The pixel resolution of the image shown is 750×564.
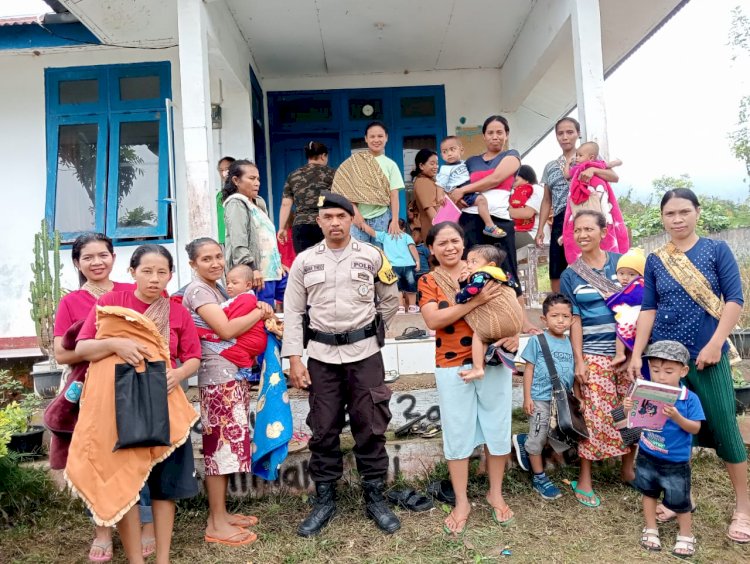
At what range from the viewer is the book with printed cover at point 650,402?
8.45 ft

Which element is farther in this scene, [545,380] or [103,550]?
[545,380]

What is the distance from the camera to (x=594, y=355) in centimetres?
326

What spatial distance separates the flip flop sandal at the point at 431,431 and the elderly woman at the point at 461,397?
0.61m

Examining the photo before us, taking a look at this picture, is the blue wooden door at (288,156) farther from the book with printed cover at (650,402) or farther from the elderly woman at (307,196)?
the book with printed cover at (650,402)

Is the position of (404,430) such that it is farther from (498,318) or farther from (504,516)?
(498,318)

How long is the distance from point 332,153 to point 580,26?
3.64m

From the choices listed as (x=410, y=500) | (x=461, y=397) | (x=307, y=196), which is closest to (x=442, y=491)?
(x=410, y=500)

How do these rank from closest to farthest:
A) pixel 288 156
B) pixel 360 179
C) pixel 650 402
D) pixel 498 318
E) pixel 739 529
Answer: pixel 650 402 → pixel 739 529 → pixel 498 318 → pixel 360 179 → pixel 288 156

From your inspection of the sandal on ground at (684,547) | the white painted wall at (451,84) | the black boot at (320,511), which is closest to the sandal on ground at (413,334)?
the black boot at (320,511)

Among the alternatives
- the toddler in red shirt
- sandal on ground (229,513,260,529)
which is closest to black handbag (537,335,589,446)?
the toddler in red shirt

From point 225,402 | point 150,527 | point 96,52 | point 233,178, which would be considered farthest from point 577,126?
point 96,52

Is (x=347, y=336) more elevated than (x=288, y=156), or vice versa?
(x=288, y=156)

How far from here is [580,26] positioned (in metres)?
5.06

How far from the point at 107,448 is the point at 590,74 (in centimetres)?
482
